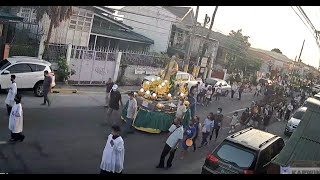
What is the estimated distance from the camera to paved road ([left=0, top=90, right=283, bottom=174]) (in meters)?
9.91

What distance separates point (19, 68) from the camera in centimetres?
1669

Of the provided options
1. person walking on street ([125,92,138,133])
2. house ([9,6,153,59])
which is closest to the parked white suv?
house ([9,6,153,59])

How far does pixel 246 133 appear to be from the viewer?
11.4 metres

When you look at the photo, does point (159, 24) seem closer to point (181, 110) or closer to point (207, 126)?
point (181, 110)

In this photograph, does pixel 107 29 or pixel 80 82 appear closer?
pixel 80 82

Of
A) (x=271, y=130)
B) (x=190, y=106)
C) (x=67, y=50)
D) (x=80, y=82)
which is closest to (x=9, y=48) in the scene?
(x=67, y=50)

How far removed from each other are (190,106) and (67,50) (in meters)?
8.62

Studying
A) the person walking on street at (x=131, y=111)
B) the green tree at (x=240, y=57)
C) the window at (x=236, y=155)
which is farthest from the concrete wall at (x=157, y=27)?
the window at (x=236, y=155)

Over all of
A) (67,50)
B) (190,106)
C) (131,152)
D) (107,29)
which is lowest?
(131,152)

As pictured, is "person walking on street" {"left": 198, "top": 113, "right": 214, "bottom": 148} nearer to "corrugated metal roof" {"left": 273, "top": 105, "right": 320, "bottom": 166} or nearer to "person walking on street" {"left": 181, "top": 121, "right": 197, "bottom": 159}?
"person walking on street" {"left": 181, "top": 121, "right": 197, "bottom": 159}

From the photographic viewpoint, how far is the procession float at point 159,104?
15.3 metres

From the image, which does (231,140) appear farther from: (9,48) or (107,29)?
(107,29)

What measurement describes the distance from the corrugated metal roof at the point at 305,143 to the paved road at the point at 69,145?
149 inches
